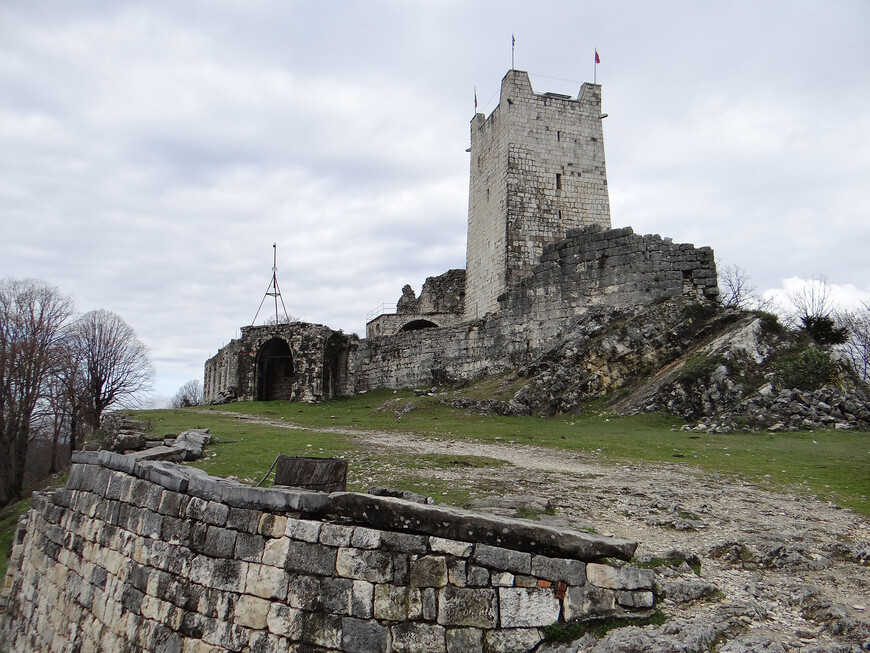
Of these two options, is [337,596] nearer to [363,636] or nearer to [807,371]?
[363,636]

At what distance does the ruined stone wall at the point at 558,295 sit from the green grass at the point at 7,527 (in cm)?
1378

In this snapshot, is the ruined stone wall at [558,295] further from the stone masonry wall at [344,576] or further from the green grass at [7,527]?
the stone masonry wall at [344,576]

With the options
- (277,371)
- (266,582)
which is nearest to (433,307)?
(277,371)

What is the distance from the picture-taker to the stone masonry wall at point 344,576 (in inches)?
197

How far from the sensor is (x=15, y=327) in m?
26.5

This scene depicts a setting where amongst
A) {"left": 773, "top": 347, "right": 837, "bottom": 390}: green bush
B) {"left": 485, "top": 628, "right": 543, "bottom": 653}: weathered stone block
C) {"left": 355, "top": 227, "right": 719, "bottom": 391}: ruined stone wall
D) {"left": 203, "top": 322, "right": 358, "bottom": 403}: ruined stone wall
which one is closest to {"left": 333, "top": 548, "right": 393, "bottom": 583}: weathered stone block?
{"left": 485, "top": 628, "right": 543, "bottom": 653}: weathered stone block

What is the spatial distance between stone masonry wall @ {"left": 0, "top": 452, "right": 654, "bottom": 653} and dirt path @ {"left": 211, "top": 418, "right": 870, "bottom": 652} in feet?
2.71

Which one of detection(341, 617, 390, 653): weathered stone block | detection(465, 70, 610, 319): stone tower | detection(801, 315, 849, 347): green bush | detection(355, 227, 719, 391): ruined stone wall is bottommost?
detection(341, 617, 390, 653): weathered stone block

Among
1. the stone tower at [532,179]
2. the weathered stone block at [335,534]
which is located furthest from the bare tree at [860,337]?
the weathered stone block at [335,534]

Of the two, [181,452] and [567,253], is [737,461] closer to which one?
[181,452]

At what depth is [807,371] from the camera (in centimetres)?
1417

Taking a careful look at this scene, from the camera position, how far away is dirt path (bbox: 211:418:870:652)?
4.66m

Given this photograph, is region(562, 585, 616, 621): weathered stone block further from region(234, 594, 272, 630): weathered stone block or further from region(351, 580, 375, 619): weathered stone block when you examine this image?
region(234, 594, 272, 630): weathered stone block

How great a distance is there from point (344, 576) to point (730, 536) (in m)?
3.98
